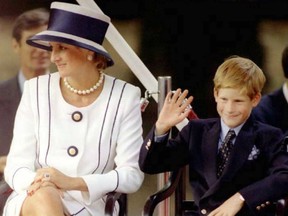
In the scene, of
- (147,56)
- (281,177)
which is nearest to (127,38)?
(147,56)

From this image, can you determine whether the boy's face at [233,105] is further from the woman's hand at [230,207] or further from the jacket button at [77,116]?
the jacket button at [77,116]

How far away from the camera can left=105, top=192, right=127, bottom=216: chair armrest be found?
11.7ft

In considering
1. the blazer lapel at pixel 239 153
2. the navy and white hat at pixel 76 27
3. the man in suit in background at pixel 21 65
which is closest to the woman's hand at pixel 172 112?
the blazer lapel at pixel 239 153

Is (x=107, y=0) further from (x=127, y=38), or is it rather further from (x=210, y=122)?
(x=210, y=122)

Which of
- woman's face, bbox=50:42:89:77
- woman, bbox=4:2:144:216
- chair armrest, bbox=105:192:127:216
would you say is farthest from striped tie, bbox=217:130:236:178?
woman's face, bbox=50:42:89:77

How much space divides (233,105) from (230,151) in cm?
24

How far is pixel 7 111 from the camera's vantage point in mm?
4625

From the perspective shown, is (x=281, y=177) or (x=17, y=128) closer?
(x=281, y=177)

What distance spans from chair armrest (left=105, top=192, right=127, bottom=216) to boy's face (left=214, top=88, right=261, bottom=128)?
67cm

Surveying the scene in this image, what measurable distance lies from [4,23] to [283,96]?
174 cm

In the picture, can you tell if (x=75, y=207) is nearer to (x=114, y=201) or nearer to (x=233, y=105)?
(x=114, y=201)

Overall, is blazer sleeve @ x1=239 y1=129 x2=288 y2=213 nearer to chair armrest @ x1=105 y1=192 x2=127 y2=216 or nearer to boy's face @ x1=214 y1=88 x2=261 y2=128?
boy's face @ x1=214 y1=88 x2=261 y2=128

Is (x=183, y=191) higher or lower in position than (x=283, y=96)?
lower

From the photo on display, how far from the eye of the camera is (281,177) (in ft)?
11.7
